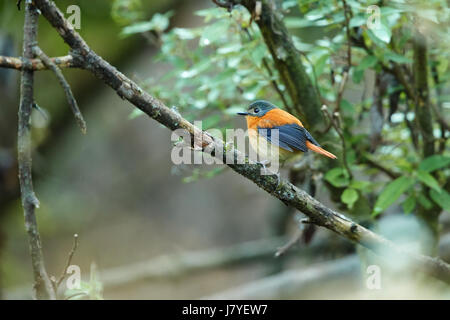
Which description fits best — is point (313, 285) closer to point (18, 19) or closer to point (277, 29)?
point (277, 29)

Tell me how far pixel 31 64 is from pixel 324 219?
2.68 ft

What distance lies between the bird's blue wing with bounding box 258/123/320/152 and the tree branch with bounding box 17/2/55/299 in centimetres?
58

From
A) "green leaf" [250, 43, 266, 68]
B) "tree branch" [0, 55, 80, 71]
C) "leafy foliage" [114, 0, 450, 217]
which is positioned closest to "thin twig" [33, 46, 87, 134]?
"tree branch" [0, 55, 80, 71]

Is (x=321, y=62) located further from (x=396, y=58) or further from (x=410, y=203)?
(x=410, y=203)

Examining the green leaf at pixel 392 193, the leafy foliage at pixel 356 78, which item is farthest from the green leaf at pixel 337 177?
the green leaf at pixel 392 193

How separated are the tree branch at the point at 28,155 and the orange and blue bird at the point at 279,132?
55 cm

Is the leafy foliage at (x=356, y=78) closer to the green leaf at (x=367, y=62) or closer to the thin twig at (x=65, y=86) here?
the green leaf at (x=367, y=62)

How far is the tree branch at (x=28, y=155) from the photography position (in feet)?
3.89

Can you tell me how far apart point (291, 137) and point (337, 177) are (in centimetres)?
51

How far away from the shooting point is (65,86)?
111 cm

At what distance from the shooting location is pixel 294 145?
1.19m

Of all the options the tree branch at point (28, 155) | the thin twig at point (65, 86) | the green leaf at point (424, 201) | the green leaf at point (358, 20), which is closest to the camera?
the thin twig at point (65, 86)

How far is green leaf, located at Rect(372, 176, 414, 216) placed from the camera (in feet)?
5.20

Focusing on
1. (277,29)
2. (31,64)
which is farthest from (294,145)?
(31,64)
